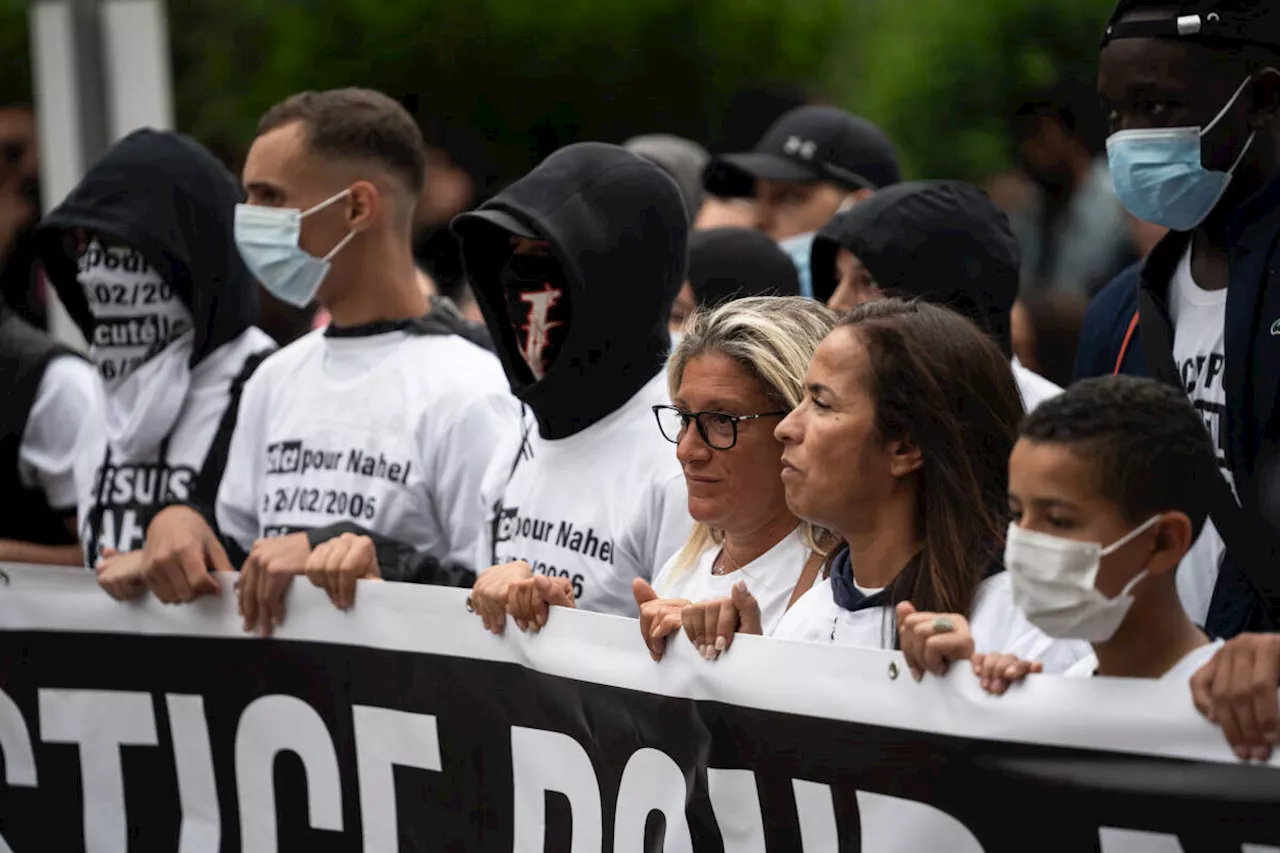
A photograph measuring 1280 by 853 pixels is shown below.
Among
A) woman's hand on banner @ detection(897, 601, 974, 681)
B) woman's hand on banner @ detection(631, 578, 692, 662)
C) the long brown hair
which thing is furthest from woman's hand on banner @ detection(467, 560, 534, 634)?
woman's hand on banner @ detection(897, 601, 974, 681)

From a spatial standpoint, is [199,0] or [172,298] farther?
[199,0]

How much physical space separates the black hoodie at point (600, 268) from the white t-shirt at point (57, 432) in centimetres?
173

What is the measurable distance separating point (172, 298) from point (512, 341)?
1247 millimetres

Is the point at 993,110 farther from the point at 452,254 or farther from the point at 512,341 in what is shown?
the point at 512,341

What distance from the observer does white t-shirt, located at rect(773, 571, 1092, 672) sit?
3166 millimetres

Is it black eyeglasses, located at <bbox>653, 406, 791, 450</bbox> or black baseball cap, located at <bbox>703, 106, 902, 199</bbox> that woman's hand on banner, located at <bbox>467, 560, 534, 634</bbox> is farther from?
black baseball cap, located at <bbox>703, 106, 902, 199</bbox>

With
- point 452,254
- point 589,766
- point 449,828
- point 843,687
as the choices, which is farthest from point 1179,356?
point 452,254

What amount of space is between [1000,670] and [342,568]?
1.74 meters

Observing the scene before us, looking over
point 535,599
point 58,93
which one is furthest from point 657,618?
point 58,93

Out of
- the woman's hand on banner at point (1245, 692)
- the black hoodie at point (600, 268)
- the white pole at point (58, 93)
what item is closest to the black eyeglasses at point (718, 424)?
the black hoodie at point (600, 268)

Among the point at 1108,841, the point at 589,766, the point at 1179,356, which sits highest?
the point at 1179,356

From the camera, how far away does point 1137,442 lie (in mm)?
2773

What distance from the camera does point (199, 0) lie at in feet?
42.8

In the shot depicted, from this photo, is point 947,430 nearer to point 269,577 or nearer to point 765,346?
point 765,346
